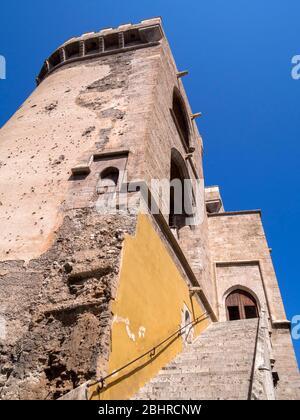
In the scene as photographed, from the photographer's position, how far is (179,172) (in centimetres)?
1021

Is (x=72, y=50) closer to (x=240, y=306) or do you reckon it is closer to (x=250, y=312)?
(x=240, y=306)

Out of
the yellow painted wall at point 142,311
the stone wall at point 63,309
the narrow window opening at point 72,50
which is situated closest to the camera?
the stone wall at point 63,309

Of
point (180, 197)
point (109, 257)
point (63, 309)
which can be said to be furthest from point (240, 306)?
point (63, 309)

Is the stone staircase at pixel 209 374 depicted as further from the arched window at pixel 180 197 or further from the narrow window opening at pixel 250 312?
the arched window at pixel 180 197

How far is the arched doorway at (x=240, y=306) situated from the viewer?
10.1 meters

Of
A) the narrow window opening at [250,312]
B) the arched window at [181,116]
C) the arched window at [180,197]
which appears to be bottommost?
the narrow window opening at [250,312]

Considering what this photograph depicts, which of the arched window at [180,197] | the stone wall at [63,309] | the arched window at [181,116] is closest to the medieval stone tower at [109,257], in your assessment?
the stone wall at [63,309]

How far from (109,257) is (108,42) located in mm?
7742

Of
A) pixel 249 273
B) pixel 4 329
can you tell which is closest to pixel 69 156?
pixel 4 329

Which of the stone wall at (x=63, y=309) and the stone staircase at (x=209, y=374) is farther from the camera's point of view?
the stone staircase at (x=209, y=374)

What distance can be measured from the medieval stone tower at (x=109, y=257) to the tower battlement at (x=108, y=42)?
0.04 meters

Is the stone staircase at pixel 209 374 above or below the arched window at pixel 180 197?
below

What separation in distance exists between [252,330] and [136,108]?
15.8 feet

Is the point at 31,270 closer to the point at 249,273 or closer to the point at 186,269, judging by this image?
the point at 186,269
